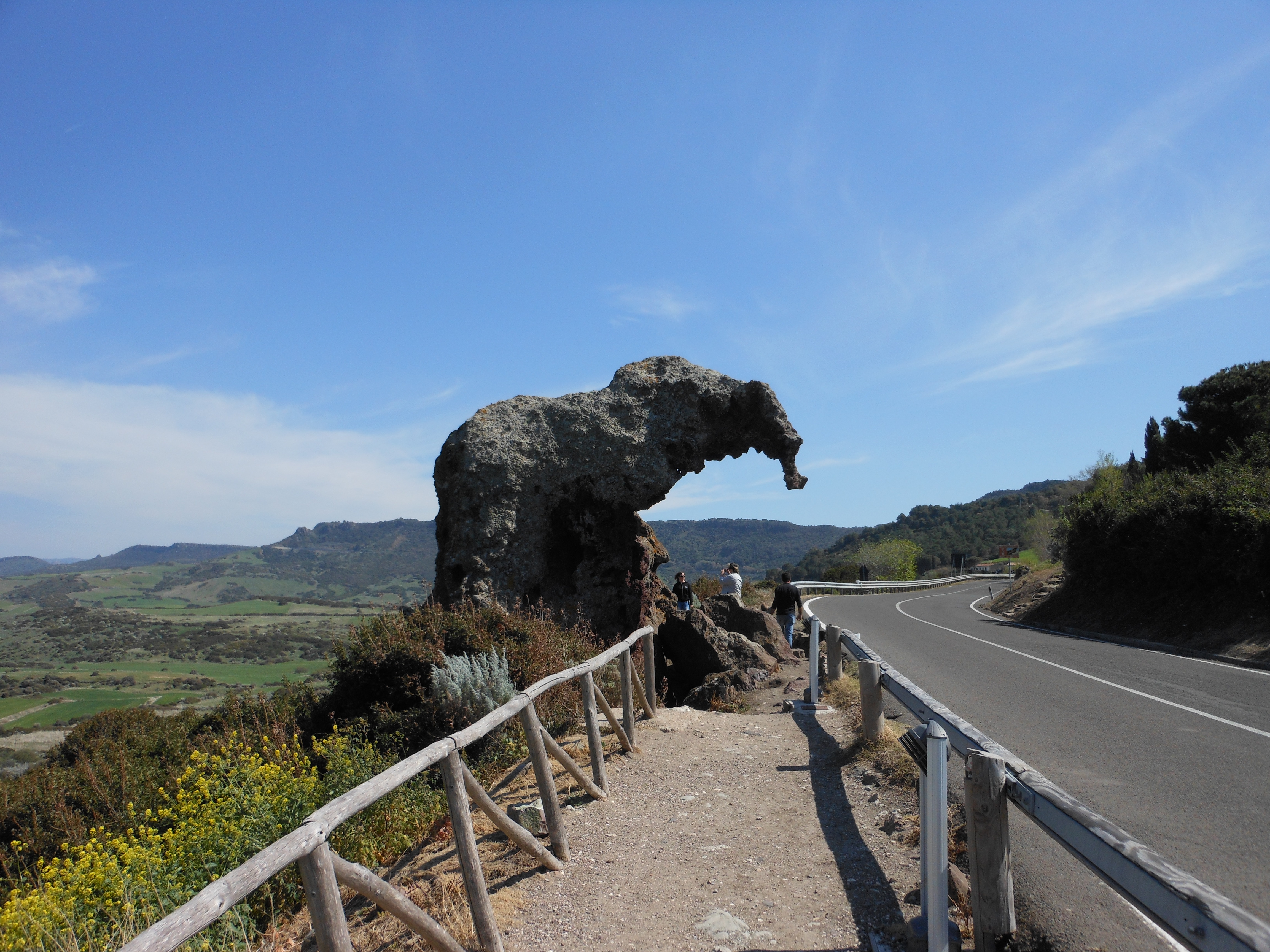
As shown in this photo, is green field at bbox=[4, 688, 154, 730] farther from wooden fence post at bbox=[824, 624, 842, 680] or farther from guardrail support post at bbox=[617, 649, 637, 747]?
wooden fence post at bbox=[824, 624, 842, 680]

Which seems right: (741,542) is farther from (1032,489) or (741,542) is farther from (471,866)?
(471,866)

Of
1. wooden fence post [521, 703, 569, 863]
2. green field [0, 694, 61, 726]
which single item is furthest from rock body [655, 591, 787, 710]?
green field [0, 694, 61, 726]

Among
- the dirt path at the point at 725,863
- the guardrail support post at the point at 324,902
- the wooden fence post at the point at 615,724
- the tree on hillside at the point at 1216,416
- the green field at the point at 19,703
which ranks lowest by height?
the green field at the point at 19,703

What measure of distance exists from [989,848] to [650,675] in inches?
242

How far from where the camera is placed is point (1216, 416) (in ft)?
105

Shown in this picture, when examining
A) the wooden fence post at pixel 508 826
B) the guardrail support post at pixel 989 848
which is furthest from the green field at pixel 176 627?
the guardrail support post at pixel 989 848

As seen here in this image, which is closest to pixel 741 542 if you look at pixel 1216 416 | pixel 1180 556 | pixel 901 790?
pixel 1216 416

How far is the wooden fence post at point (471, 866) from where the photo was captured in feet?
13.1

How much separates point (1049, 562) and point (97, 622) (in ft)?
287

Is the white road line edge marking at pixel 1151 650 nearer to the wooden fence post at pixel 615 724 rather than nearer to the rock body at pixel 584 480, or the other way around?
the rock body at pixel 584 480

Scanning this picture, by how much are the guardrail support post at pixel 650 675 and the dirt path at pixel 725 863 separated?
3.75ft

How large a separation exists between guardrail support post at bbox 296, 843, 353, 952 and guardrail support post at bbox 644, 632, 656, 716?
643 centimetres

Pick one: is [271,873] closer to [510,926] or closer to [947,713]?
[510,926]

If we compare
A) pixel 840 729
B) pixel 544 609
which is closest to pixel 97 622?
pixel 544 609
